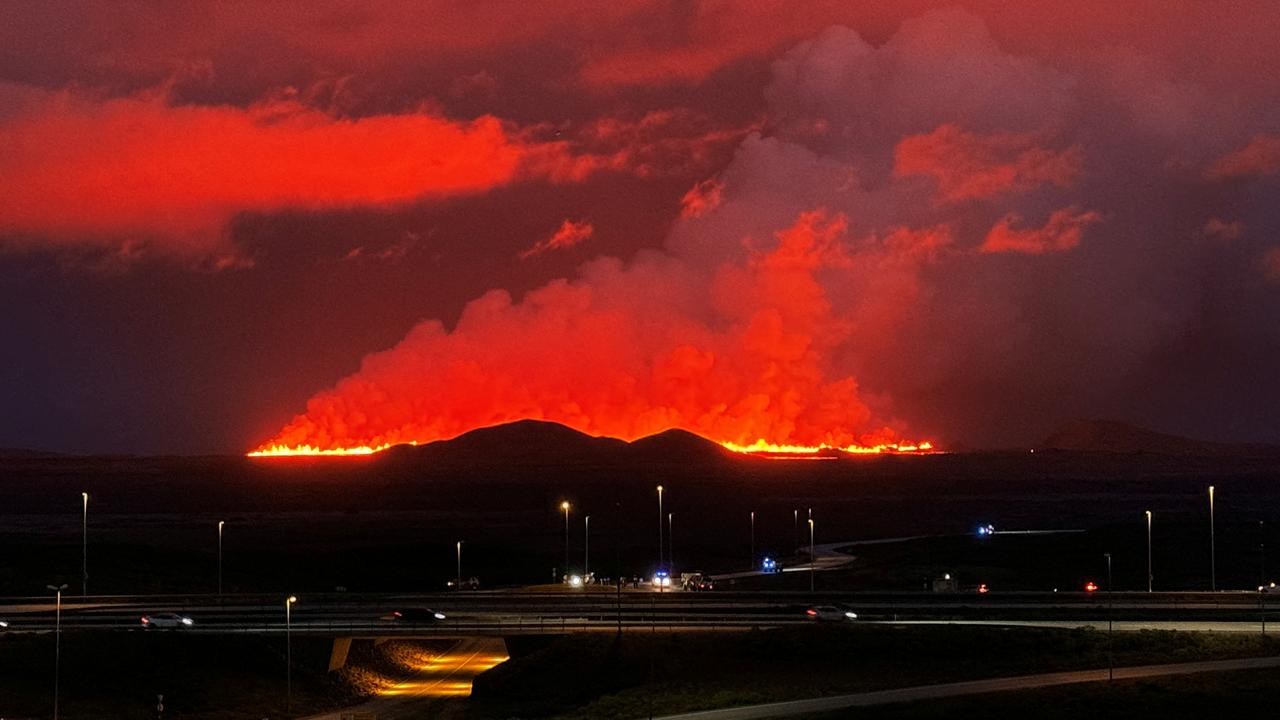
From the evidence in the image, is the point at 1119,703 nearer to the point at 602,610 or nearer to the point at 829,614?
the point at 829,614

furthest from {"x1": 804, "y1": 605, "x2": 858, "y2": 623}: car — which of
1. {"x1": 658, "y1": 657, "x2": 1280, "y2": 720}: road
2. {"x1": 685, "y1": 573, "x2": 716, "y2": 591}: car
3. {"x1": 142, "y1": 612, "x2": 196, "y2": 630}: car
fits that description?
{"x1": 142, "y1": 612, "x2": 196, "y2": 630}: car

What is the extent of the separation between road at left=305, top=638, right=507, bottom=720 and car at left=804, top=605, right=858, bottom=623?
20077 millimetres

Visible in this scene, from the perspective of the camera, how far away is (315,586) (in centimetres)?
15812

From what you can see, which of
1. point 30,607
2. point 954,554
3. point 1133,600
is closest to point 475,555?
point 954,554

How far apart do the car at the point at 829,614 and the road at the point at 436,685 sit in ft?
65.9

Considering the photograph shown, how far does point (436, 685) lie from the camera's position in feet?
329

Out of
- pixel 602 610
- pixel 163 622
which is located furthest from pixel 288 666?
pixel 602 610

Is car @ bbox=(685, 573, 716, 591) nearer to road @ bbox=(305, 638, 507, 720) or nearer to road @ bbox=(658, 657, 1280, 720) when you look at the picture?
road @ bbox=(305, 638, 507, 720)

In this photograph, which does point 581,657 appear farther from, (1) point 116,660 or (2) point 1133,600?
(2) point 1133,600

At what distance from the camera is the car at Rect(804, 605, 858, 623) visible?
101 meters

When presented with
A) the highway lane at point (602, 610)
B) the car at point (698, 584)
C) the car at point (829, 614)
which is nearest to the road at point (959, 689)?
the highway lane at point (602, 610)

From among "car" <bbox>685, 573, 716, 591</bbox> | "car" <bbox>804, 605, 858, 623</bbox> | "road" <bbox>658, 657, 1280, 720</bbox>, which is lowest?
"road" <bbox>658, 657, 1280, 720</bbox>

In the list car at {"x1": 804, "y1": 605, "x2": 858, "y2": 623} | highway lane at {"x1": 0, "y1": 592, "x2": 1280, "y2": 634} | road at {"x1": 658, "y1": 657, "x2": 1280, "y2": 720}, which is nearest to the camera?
road at {"x1": 658, "y1": 657, "x2": 1280, "y2": 720}

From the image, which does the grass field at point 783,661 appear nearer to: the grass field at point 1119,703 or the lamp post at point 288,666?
the grass field at point 1119,703
